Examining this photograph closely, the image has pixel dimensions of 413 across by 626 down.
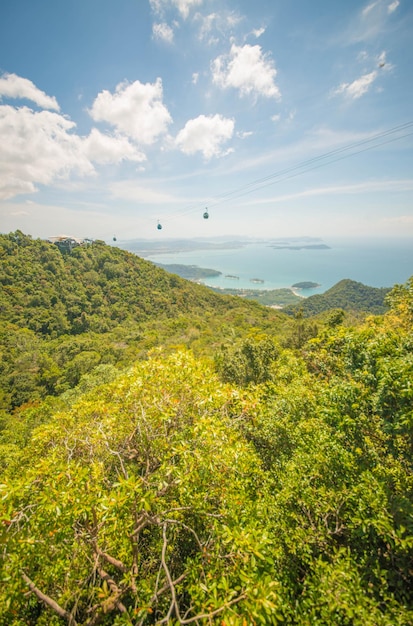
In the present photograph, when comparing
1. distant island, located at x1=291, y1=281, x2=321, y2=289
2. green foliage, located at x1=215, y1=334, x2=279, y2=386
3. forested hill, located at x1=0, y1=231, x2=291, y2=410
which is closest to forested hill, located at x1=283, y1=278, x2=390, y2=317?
forested hill, located at x1=0, y1=231, x2=291, y2=410

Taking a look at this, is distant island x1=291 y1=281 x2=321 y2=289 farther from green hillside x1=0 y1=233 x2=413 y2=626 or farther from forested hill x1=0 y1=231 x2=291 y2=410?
green hillside x1=0 y1=233 x2=413 y2=626

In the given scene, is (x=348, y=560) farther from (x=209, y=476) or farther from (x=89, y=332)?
(x=89, y=332)

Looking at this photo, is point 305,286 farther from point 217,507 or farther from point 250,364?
point 217,507

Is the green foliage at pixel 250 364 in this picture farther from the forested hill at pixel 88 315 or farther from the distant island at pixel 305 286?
the distant island at pixel 305 286

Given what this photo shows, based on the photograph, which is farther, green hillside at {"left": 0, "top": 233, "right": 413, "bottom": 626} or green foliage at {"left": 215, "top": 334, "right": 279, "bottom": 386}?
green foliage at {"left": 215, "top": 334, "right": 279, "bottom": 386}

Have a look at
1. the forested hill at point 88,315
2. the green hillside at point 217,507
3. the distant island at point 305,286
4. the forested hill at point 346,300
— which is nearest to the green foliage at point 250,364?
the green hillside at point 217,507

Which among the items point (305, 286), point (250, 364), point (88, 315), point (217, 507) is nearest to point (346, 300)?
point (305, 286)
